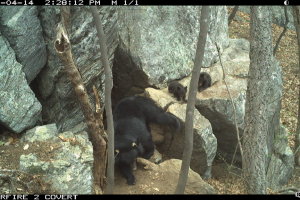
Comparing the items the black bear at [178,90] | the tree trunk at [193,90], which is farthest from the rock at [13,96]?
the black bear at [178,90]

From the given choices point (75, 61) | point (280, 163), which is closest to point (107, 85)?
point (75, 61)

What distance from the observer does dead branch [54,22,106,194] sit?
20.1 feet

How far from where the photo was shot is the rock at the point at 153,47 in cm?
973

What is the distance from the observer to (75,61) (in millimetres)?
7348

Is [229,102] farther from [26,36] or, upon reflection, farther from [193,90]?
[26,36]

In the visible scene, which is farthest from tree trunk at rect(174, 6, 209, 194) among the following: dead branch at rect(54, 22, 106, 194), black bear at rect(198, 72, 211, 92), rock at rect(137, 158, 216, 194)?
black bear at rect(198, 72, 211, 92)

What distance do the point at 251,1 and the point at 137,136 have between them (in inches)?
163

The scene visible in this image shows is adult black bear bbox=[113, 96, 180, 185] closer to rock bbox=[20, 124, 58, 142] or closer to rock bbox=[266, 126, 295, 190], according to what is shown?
rock bbox=[20, 124, 58, 142]

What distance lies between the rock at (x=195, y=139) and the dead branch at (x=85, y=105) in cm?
260

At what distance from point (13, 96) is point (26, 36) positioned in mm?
1458

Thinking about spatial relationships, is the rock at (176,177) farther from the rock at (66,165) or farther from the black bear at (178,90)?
the black bear at (178,90)

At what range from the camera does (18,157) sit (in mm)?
6391

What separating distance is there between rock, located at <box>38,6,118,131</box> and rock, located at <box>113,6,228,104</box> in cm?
124

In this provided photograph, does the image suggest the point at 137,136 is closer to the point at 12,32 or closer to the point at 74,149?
the point at 74,149
